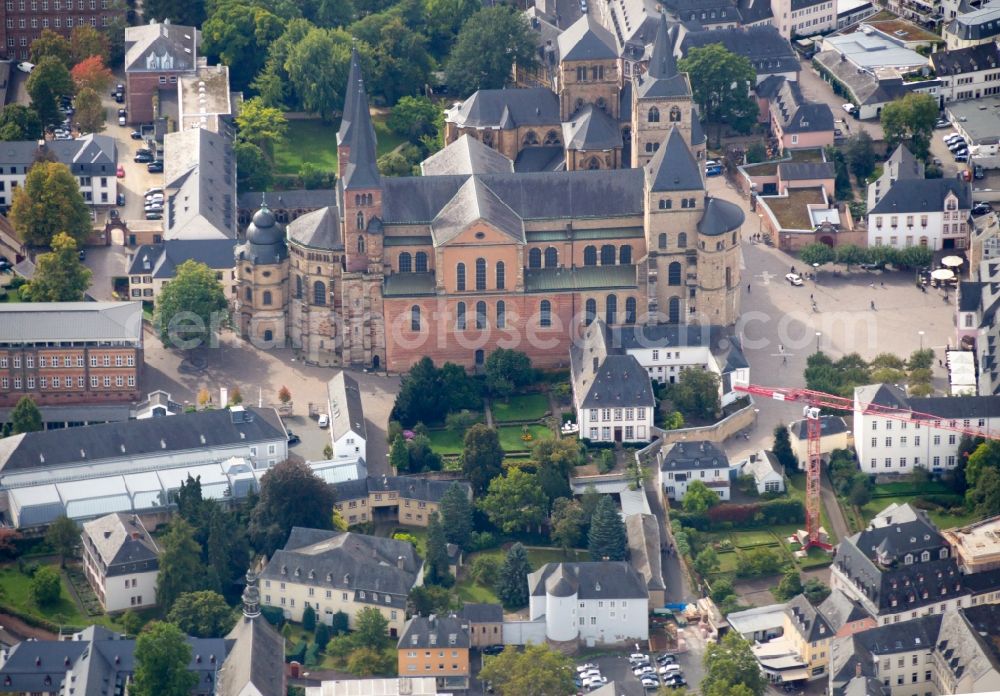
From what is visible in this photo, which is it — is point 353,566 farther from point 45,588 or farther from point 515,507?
point 45,588

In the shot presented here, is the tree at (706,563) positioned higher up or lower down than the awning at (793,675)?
higher up

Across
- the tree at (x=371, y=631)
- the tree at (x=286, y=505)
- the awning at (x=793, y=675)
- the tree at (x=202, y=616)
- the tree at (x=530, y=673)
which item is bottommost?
the awning at (x=793, y=675)

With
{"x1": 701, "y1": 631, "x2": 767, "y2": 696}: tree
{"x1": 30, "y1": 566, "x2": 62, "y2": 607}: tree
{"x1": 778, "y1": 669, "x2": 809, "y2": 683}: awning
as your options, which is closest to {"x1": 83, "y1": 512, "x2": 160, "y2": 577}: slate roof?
{"x1": 30, "y1": 566, "x2": 62, "y2": 607}: tree

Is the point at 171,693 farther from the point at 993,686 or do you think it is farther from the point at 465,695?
the point at 993,686

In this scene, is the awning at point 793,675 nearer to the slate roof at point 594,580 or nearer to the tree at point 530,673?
the slate roof at point 594,580

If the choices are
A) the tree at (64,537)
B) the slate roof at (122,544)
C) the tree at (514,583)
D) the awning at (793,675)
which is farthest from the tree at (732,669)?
the tree at (64,537)

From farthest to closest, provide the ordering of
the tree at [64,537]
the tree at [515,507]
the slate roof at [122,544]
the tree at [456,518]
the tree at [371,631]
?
the tree at [515,507]
the tree at [456,518]
the tree at [64,537]
the slate roof at [122,544]
the tree at [371,631]

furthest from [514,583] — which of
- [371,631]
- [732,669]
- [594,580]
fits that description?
[732,669]
